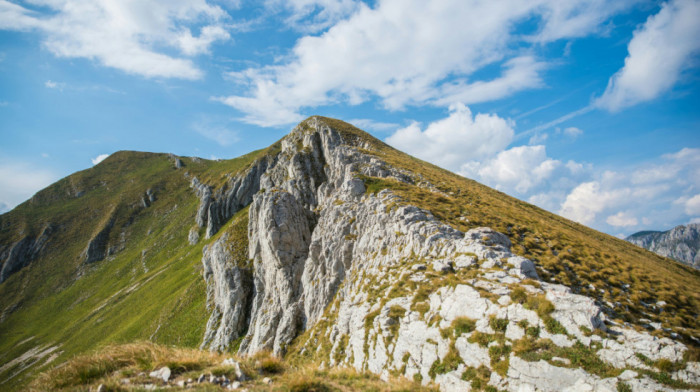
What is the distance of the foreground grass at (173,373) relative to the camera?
9.08 metres

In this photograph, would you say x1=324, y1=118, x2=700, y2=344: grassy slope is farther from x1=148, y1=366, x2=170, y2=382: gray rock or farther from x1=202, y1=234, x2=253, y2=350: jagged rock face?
x1=202, y1=234, x2=253, y2=350: jagged rock face

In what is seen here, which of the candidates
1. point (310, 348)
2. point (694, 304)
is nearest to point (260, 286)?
point (310, 348)

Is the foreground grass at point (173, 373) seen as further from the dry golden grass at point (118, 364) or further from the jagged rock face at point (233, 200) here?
the jagged rock face at point (233, 200)

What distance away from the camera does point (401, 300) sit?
755 inches

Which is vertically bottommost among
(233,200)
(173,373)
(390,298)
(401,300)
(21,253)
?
(21,253)

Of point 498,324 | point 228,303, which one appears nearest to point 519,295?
point 498,324

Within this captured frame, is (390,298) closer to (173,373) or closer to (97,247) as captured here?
(173,373)

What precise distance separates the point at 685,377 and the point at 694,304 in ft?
59.8

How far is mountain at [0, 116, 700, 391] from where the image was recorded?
10672 mm

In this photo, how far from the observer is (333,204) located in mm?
41906

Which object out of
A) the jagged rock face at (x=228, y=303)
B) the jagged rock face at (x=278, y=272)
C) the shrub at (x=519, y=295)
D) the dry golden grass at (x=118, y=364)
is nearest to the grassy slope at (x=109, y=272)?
the jagged rock face at (x=228, y=303)

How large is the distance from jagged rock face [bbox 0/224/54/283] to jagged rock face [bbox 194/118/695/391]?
496 ft

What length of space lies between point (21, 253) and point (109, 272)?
6041 centimetres

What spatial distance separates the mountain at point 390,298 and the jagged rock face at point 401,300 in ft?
0.29
